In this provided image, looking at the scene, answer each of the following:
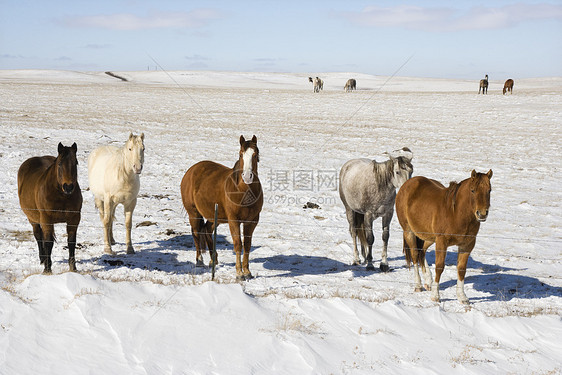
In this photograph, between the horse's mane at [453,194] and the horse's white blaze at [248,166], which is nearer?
the horse's mane at [453,194]

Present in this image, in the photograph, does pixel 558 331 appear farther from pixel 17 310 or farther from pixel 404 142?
pixel 404 142

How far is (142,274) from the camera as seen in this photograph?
25.6 ft

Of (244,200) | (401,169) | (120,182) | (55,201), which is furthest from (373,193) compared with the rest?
(55,201)

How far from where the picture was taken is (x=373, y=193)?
9375mm

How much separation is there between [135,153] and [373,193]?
15.2 feet

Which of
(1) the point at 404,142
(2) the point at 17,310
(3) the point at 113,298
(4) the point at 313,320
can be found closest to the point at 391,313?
(4) the point at 313,320

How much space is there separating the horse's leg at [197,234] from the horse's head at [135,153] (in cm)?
143

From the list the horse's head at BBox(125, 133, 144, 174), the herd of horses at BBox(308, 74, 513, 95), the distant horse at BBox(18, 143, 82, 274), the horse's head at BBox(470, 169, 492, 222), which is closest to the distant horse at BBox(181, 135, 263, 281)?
the horse's head at BBox(125, 133, 144, 174)

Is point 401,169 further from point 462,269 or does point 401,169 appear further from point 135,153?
point 135,153

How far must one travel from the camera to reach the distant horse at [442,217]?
22.2 feet

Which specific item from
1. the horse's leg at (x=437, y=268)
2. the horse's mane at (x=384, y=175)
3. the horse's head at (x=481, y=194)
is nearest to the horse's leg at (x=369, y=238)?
the horse's mane at (x=384, y=175)

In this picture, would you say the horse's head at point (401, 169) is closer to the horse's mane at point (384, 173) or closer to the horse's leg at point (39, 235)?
the horse's mane at point (384, 173)

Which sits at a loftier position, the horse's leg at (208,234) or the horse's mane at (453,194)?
the horse's mane at (453,194)

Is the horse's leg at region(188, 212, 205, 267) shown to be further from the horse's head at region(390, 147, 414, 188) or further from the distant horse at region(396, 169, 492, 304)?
the horse's head at region(390, 147, 414, 188)
